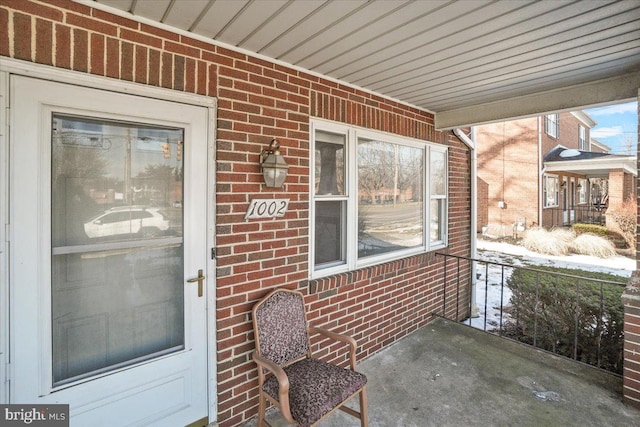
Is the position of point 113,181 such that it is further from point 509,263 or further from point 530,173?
point 530,173

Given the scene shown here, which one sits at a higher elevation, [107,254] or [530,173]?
[530,173]

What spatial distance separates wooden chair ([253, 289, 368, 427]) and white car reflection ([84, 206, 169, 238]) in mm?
835

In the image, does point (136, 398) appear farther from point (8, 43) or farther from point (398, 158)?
point (398, 158)

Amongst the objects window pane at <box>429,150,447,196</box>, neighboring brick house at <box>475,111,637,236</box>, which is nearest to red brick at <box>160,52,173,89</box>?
window pane at <box>429,150,447,196</box>

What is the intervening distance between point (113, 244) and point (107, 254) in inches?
2.5

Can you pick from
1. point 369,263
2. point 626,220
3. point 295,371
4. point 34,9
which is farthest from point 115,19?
point 626,220

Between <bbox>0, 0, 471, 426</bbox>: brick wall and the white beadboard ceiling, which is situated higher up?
the white beadboard ceiling

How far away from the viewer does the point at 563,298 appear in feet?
11.9

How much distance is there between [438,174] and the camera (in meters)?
4.20

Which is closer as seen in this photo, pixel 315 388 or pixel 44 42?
pixel 44 42

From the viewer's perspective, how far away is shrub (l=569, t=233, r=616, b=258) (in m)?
8.38

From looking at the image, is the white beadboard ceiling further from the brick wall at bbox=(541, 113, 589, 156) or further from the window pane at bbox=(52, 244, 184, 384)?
the brick wall at bbox=(541, 113, 589, 156)

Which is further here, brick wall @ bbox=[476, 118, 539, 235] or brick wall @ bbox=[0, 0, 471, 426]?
brick wall @ bbox=[476, 118, 539, 235]
